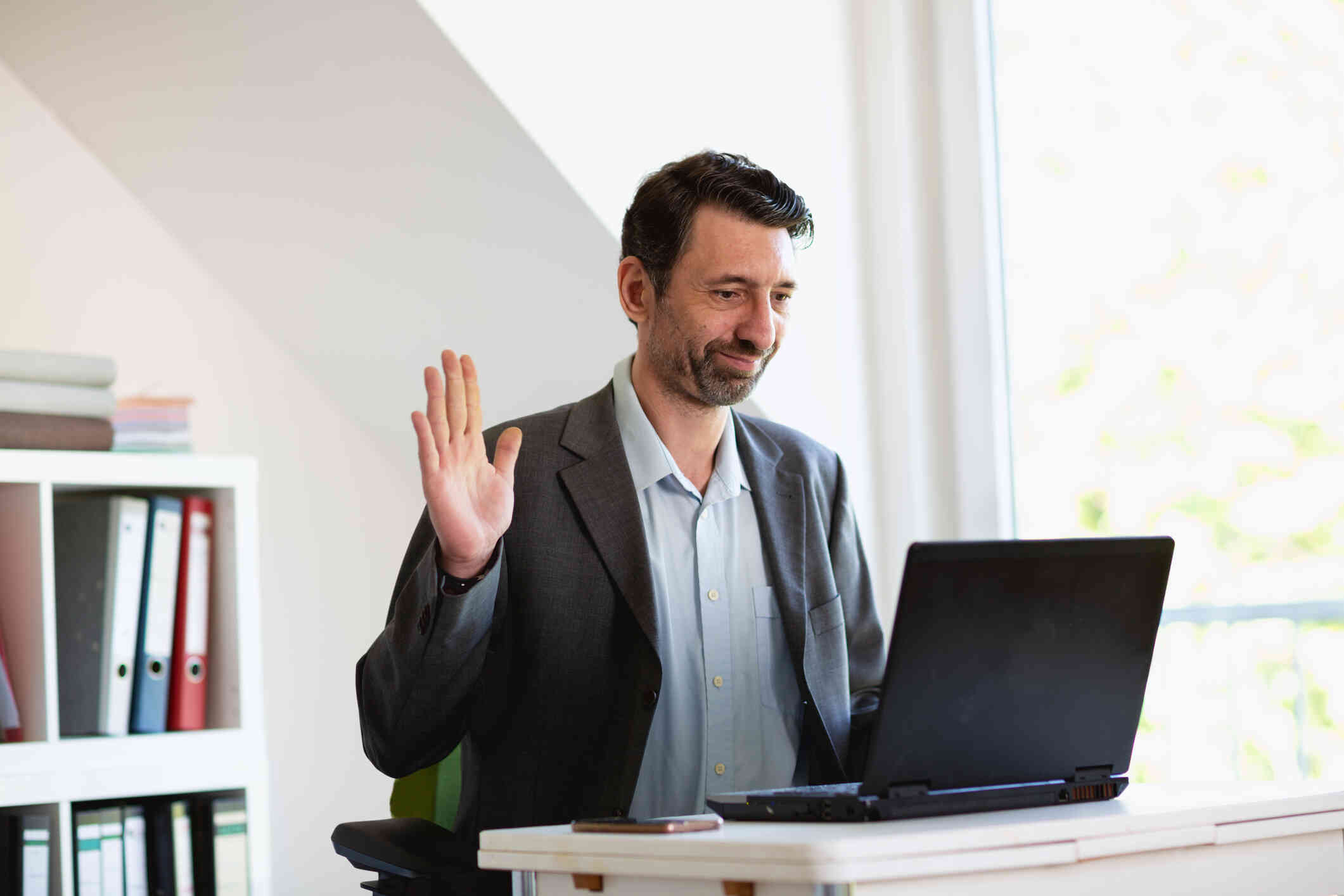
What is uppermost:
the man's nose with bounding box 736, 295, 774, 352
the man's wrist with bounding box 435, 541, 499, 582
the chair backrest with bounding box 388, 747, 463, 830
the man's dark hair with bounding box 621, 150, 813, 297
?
the man's dark hair with bounding box 621, 150, 813, 297

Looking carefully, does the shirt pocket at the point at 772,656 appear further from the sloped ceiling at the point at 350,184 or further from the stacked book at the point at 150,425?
the stacked book at the point at 150,425

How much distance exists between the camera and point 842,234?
269 centimetres

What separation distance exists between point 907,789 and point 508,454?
571 millimetres

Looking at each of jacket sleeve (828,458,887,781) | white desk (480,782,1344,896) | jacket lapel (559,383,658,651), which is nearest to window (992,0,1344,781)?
jacket sleeve (828,458,887,781)

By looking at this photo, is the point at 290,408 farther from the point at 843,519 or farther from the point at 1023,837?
the point at 1023,837

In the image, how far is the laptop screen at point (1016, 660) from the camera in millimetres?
1152

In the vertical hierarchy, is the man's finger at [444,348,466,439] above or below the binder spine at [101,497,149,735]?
above

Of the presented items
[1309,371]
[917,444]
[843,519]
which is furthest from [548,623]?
[1309,371]

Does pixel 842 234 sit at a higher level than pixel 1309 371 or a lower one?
higher

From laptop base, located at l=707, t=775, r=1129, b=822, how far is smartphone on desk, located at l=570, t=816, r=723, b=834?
5 centimetres

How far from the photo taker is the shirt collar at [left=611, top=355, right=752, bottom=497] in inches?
72.9

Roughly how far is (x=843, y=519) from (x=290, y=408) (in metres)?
1.24

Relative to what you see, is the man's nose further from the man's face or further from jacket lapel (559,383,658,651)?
jacket lapel (559,383,658,651)

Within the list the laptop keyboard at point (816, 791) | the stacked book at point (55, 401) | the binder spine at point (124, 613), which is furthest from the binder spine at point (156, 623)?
the laptop keyboard at point (816, 791)
